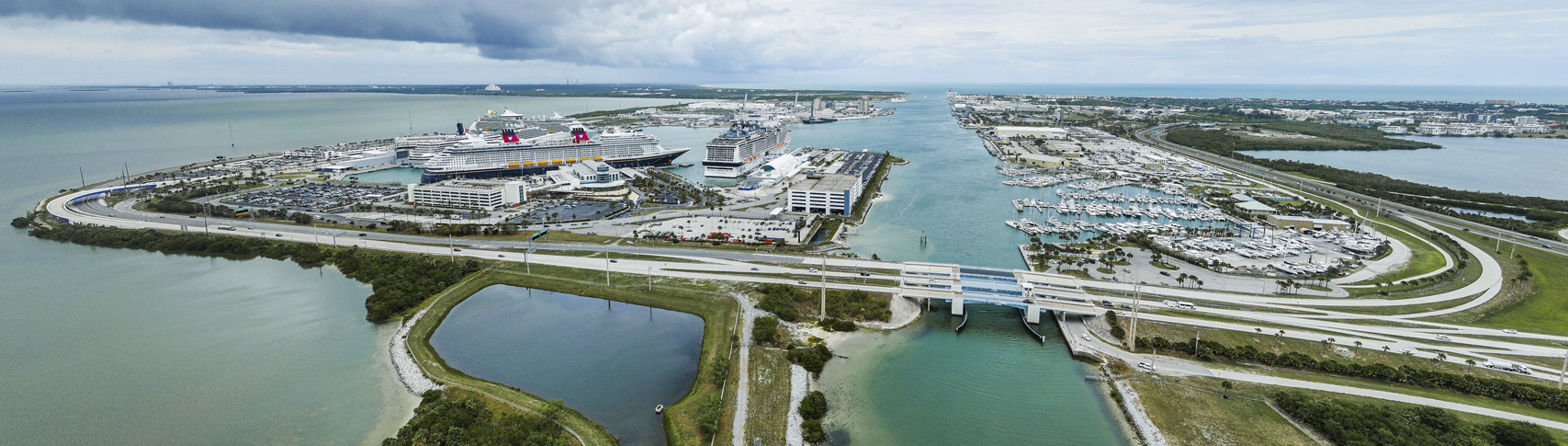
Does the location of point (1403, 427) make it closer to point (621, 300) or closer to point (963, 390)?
point (963, 390)

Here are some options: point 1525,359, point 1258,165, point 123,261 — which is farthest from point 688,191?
point 1258,165

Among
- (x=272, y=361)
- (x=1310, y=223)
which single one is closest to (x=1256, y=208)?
(x=1310, y=223)

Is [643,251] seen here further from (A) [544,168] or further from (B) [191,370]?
(A) [544,168]

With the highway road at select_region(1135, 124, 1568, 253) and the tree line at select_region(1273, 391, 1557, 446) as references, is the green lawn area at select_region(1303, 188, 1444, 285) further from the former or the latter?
the tree line at select_region(1273, 391, 1557, 446)

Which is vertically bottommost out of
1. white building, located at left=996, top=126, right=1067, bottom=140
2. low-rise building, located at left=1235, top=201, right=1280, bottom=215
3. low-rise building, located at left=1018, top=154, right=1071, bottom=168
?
low-rise building, located at left=1235, top=201, right=1280, bottom=215

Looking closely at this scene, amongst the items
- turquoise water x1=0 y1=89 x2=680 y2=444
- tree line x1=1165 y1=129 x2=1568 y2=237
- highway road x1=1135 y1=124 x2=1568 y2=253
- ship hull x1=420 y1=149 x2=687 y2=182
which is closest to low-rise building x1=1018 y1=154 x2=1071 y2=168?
highway road x1=1135 y1=124 x2=1568 y2=253

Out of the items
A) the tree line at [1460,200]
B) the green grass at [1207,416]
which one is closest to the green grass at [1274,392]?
the green grass at [1207,416]
